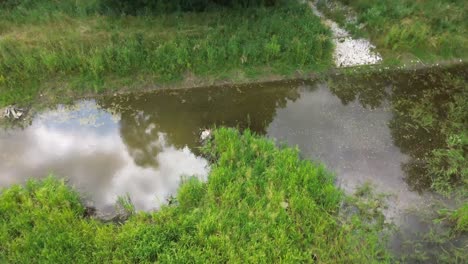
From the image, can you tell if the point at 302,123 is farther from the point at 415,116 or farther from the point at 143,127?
the point at 143,127

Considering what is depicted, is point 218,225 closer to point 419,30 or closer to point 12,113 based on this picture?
point 12,113

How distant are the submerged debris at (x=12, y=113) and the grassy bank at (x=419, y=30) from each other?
10138 millimetres

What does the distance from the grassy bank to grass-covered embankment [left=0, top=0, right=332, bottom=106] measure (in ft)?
5.56

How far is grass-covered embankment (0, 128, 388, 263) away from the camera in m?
6.57

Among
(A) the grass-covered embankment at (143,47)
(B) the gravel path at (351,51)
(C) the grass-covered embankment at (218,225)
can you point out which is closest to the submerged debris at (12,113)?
(A) the grass-covered embankment at (143,47)

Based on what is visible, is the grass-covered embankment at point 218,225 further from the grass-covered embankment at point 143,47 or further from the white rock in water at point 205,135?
the grass-covered embankment at point 143,47

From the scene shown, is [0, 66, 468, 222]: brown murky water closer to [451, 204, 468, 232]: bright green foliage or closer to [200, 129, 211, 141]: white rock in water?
[200, 129, 211, 141]: white rock in water

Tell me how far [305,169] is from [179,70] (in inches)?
200

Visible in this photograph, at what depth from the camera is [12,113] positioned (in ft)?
32.7

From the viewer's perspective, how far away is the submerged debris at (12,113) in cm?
996

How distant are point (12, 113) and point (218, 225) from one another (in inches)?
270

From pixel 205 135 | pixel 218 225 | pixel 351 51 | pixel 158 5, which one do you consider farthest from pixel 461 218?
pixel 158 5

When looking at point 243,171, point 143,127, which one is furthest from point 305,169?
point 143,127

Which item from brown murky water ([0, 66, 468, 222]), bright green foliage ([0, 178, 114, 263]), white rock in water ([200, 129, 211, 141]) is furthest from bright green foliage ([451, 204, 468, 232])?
bright green foliage ([0, 178, 114, 263])
